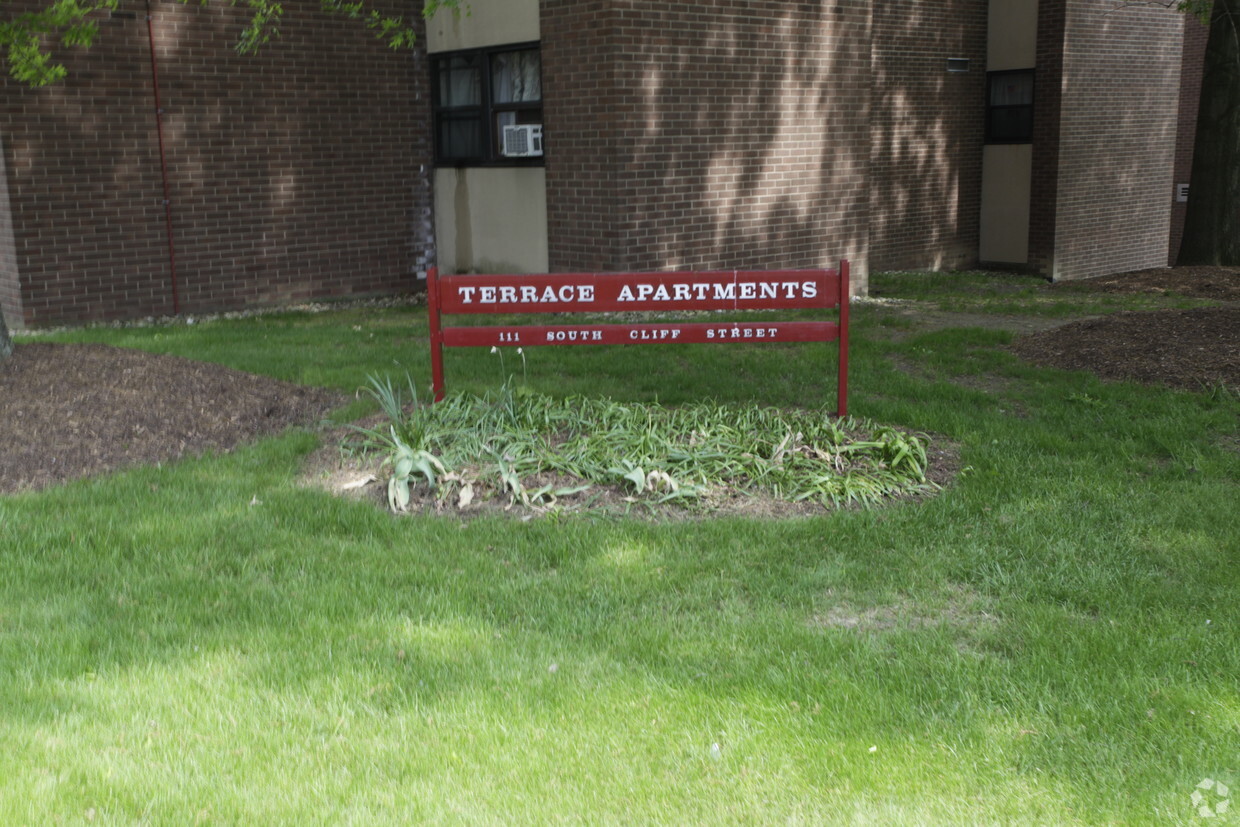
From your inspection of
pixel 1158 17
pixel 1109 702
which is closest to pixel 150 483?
pixel 1109 702

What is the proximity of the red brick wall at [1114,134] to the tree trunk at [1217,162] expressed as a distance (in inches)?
47.4

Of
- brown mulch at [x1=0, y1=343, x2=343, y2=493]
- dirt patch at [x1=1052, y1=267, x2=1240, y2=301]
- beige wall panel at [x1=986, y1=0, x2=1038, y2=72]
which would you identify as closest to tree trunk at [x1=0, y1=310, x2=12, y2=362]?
brown mulch at [x1=0, y1=343, x2=343, y2=493]

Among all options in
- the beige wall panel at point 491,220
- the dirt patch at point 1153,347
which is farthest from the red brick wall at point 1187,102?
the beige wall panel at point 491,220

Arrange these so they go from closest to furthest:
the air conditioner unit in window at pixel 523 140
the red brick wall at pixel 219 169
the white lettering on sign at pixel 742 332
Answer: the white lettering on sign at pixel 742 332, the red brick wall at pixel 219 169, the air conditioner unit in window at pixel 523 140

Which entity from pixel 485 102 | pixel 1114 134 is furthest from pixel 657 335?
pixel 1114 134

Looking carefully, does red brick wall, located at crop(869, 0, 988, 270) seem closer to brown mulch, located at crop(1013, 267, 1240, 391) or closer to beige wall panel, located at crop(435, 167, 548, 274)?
beige wall panel, located at crop(435, 167, 548, 274)

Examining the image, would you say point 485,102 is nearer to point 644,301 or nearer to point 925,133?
point 925,133

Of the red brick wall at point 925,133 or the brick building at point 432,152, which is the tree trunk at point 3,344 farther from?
the red brick wall at point 925,133

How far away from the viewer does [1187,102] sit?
23.5m

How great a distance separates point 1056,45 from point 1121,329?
8411mm

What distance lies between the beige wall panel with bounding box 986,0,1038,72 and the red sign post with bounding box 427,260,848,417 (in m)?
12.1

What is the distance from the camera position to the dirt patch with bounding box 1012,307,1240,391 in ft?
28.9

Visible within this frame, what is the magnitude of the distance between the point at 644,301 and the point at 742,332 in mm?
600

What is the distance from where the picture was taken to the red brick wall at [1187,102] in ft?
74.7
